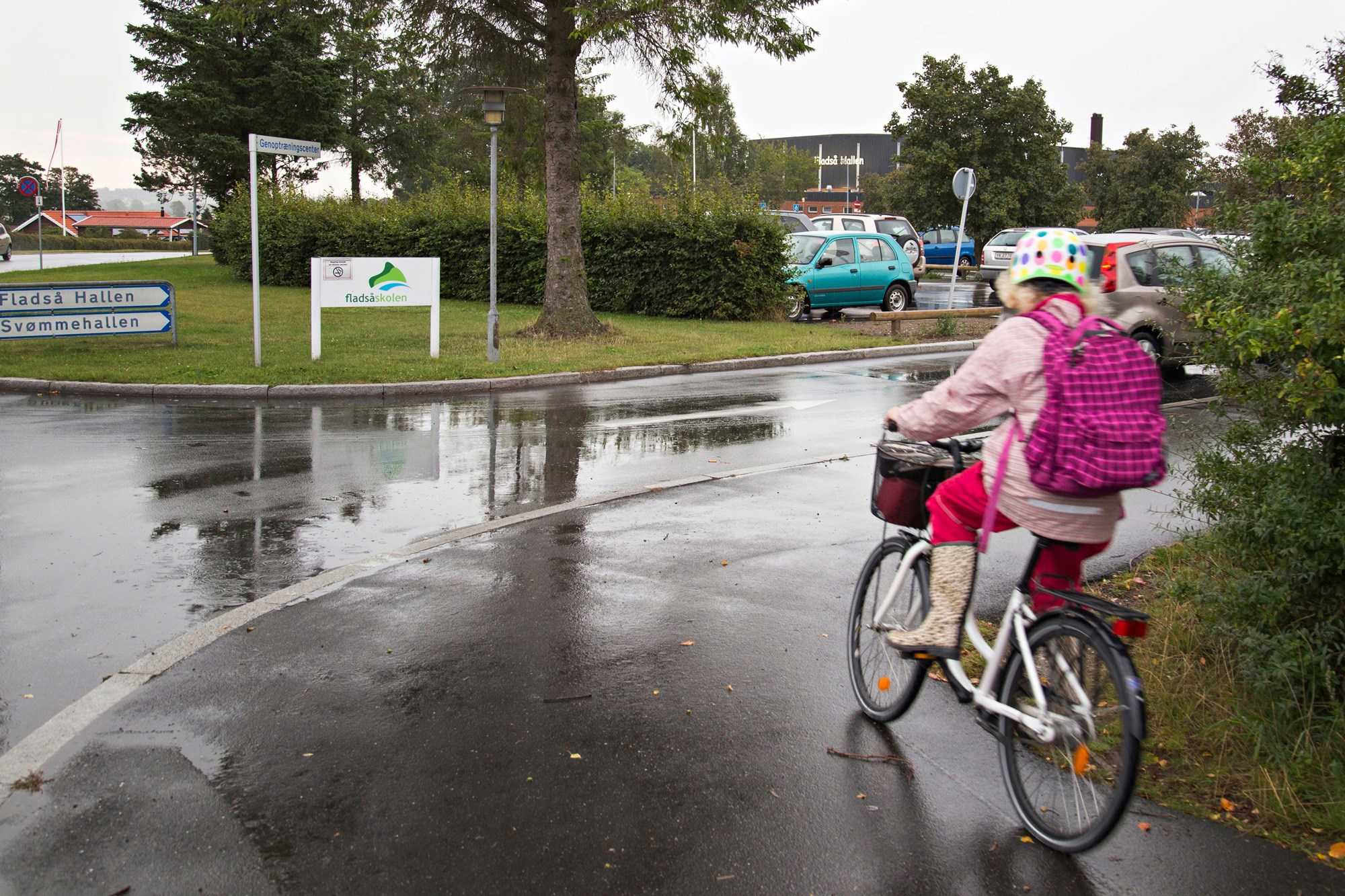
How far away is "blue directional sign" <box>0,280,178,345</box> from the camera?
15984 millimetres

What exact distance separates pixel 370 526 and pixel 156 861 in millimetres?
4201

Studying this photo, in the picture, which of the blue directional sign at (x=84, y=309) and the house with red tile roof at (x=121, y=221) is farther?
the house with red tile roof at (x=121, y=221)

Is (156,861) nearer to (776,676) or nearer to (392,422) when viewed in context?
(776,676)

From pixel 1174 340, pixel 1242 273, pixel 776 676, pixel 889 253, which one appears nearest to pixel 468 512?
pixel 776 676

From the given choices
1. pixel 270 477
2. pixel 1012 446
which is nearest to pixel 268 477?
pixel 270 477

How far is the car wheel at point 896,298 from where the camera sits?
80.1 ft

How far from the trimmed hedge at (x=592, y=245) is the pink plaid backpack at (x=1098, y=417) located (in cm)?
1930

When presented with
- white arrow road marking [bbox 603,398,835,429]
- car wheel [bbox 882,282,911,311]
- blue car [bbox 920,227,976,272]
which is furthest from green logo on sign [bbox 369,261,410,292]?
blue car [bbox 920,227,976,272]

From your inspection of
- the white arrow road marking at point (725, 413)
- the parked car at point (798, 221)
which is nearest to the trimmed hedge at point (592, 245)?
the parked car at point (798, 221)

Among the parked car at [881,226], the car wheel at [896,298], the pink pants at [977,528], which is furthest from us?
the parked car at [881,226]

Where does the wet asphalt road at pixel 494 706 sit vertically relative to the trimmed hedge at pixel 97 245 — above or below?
below

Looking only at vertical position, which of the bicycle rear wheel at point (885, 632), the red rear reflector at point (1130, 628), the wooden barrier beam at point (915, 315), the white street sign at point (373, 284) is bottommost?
the bicycle rear wheel at point (885, 632)

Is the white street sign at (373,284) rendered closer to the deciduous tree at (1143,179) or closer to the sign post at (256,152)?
the sign post at (256,152)

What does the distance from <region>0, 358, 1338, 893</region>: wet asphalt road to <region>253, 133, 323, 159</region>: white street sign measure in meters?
6.90
